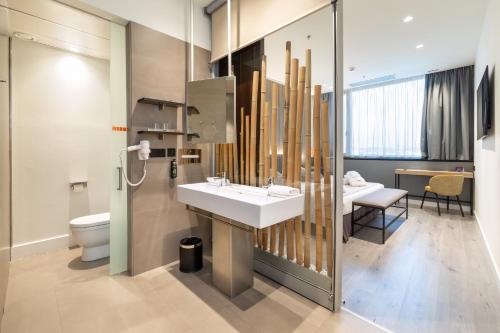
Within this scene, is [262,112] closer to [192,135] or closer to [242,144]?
[242,144]

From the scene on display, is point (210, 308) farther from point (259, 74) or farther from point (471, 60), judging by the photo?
point (471, 60)

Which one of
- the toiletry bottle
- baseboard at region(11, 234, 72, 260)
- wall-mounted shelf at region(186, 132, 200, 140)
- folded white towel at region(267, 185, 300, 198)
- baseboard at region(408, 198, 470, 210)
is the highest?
wall-mounted shelf at region(186, 132, 200, 140)

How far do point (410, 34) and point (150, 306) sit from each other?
457cm

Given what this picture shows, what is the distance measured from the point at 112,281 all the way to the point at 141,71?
1988 mm

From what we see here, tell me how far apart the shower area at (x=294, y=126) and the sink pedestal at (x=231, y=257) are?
19 cm

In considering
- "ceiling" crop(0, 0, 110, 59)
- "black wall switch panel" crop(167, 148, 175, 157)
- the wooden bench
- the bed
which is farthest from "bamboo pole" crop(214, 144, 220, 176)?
the wooden bench

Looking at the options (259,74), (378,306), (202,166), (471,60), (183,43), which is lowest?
(378,306)

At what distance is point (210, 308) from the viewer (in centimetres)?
183

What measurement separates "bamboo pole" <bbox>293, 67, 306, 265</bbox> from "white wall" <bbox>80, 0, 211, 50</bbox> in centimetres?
141

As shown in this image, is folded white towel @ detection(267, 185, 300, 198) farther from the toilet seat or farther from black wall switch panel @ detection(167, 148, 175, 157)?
the toilet seat

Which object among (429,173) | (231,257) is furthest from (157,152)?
(429,173)

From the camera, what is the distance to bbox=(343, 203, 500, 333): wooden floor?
5.62 ft

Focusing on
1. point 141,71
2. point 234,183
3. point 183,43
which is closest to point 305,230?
point 234,183

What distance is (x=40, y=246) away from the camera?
2734 millimetres
